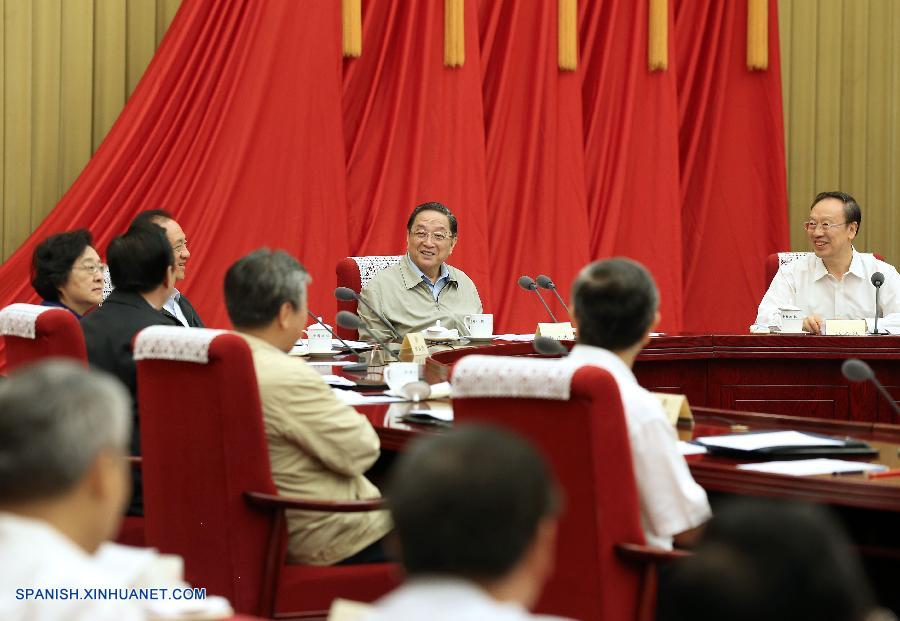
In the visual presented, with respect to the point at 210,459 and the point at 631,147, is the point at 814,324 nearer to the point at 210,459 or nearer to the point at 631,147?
the point at 631,147

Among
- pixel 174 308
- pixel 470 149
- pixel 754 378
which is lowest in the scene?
pixel 754 378

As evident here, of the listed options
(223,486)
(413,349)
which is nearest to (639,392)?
(223,486)

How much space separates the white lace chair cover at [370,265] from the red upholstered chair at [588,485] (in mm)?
3034

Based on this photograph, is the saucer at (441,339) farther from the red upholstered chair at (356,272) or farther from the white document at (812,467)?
the white document at (812,467)

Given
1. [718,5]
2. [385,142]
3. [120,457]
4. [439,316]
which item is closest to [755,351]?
[439,316]

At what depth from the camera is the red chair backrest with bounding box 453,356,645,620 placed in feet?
6.47

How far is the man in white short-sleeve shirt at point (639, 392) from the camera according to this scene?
208 centimetres

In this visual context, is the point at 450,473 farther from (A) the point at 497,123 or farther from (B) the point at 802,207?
(B) the point at 802,207

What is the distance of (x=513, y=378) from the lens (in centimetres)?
204

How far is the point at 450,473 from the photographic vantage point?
3.39 ft

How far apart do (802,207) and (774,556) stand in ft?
22.9

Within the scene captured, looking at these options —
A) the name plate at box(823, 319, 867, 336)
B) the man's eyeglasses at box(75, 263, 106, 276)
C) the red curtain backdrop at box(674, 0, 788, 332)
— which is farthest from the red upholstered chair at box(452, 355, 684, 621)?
the red curtain backdrop at box(674, 0, 788, 332)

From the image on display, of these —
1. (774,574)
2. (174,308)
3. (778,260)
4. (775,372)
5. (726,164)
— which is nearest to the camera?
(774,574)

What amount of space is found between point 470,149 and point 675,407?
3.85 metres
